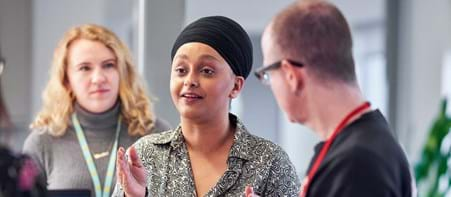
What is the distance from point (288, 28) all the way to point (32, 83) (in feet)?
10.6

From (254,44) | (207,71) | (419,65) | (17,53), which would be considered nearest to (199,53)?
(207,71)

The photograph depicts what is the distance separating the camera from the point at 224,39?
206 cm

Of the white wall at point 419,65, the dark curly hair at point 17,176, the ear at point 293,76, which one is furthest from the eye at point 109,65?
the white wall at point 419,65

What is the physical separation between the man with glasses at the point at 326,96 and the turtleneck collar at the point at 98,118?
1394 mm

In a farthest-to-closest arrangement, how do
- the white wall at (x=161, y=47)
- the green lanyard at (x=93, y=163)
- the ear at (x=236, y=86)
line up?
the white wall at (x=161, y=47), the green lanyard at (x=93, y=163), the ear at (x=236, y=86)

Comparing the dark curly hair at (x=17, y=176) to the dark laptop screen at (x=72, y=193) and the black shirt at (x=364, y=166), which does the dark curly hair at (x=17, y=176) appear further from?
the dark laptop screen at (x=72, y=193)

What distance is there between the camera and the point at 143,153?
208cm

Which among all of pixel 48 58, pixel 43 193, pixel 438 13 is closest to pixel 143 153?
pixel 43 193

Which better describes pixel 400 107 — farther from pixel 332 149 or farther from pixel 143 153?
pixel 332 149

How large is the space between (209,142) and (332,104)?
656mm

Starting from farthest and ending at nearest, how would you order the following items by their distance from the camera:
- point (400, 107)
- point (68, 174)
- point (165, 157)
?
point (400, 107), point (68, 174), point (165, 157)

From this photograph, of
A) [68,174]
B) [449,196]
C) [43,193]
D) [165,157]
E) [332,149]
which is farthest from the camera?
[449,196]

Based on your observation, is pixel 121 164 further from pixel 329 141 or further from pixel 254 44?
pixel 254 44

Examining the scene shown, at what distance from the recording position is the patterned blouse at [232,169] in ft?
→ 6.56
